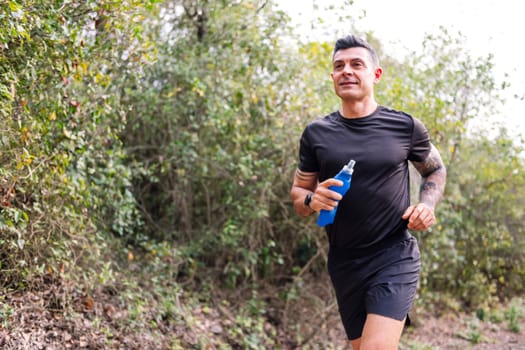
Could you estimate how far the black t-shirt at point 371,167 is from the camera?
12.0 ft

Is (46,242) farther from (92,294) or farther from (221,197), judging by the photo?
(221,197)

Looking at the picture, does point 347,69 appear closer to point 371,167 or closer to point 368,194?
point 371,167

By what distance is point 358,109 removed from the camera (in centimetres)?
382

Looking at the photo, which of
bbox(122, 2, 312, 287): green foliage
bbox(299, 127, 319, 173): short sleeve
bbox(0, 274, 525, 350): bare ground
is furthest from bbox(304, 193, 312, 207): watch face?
bbox(122, 2, 312, 287): green foliage

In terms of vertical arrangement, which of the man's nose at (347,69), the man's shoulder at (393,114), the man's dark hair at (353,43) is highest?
the man's dark hair at (353,43)

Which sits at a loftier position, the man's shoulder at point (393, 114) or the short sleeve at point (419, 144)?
the man's shoulder at point (393, 114)

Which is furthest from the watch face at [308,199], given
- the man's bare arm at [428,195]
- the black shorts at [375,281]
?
the man's bare arm at [428,195]

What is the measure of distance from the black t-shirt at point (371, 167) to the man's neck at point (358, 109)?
4 cm

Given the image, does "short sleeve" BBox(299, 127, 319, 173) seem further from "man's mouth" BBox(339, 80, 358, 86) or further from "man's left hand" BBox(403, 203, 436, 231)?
"man's left hand" BBox(403, 203, 436, 231)

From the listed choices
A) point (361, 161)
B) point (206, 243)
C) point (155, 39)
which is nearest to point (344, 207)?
point (361, 161)

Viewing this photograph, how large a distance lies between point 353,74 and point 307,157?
60cm

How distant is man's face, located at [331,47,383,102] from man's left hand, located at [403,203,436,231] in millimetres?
769

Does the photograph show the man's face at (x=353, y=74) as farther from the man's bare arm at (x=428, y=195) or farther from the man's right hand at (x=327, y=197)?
the man's right hand at (x=327, y=197)

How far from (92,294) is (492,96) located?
599 centimetres
